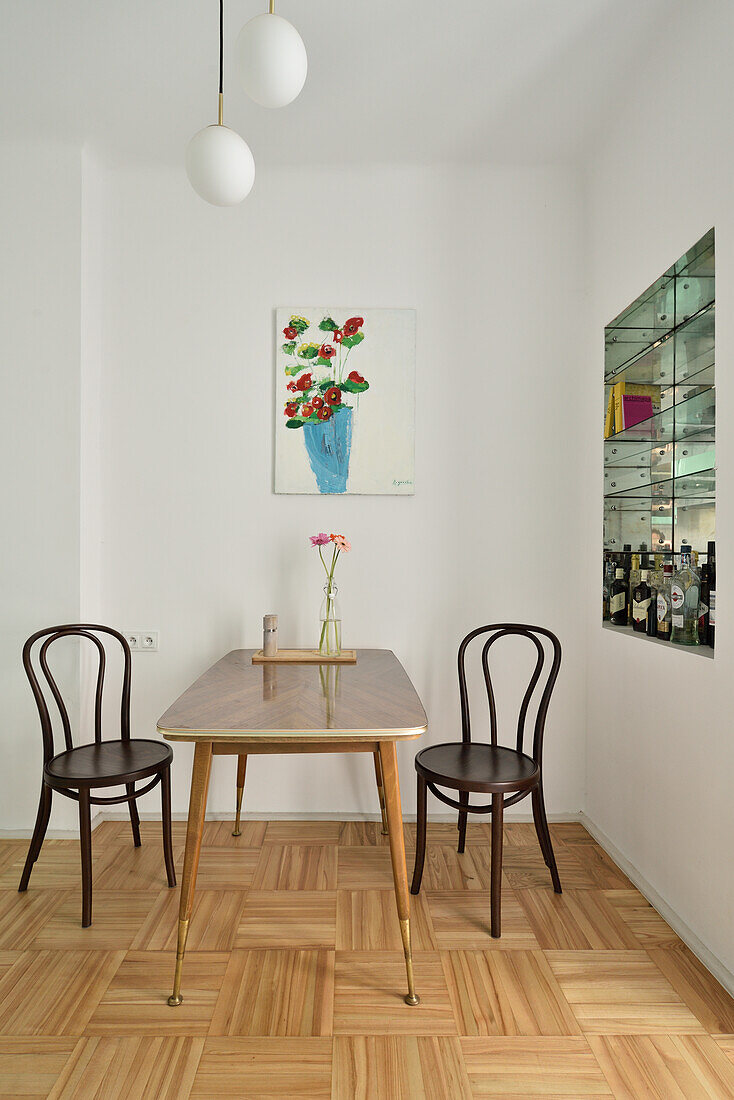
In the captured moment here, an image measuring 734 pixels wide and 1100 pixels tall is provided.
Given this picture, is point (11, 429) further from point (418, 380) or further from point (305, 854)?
point (305, 854)

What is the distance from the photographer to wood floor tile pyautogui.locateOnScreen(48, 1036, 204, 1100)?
1615 mm

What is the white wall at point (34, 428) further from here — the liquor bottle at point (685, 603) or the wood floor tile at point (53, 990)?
the liquor bottle at point (685, 603)

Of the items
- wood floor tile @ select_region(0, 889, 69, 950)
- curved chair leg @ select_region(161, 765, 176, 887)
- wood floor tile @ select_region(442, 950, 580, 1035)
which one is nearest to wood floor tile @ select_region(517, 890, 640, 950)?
wood floor tile @ select_region(442, 950, 580, 1035)

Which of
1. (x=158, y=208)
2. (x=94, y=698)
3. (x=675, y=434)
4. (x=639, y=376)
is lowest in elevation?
(x=94, y=698)

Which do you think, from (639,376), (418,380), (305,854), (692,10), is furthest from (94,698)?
(692,10)

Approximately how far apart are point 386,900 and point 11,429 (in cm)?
230

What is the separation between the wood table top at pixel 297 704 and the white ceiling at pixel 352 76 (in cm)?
204

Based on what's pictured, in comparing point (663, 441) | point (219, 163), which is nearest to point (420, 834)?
point (663, 441)

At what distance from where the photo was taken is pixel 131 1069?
1683 millimetres

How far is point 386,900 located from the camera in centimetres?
247

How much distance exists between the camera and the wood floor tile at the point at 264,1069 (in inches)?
63.8

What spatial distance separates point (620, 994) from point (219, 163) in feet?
7.92

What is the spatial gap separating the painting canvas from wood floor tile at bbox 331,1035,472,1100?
1983mm

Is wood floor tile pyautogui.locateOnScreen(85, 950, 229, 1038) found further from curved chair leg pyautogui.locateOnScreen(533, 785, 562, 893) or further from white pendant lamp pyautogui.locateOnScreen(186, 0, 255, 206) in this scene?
white pendant lamp pyautogui.locateOnScreen(186, 0, 255, 206)
